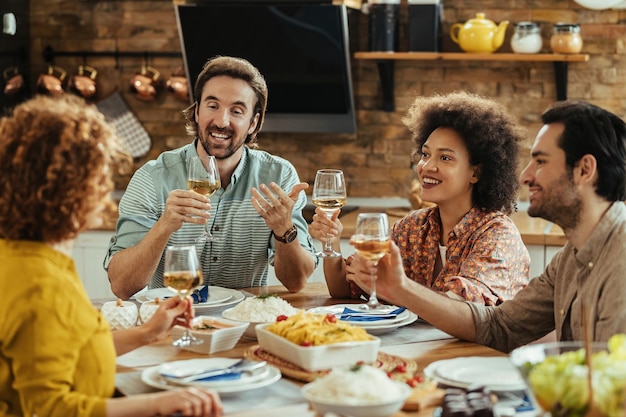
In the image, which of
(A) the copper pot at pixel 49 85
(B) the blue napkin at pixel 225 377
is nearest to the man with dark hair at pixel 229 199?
(B) the blue napkin at pixel 225 377

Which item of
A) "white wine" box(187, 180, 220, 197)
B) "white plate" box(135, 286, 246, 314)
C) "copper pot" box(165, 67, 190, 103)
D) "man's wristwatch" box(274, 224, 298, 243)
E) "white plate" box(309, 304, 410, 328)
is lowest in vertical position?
"white plate" box(309, 304, 410, 328)

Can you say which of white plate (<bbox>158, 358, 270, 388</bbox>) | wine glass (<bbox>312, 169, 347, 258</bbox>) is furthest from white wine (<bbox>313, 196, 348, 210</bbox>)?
white plate (<bbox>158, 358, 270, 388</bbox>)

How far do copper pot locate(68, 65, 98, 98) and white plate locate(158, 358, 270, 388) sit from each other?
11.2 feet

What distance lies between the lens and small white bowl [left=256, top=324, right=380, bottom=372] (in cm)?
193

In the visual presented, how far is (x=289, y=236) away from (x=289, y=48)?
6.30 ft

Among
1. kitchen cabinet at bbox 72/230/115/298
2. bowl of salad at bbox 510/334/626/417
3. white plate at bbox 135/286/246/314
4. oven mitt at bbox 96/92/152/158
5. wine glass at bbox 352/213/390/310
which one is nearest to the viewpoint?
bowl of salad at bbox 510/334/626/417

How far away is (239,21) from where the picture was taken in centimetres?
471

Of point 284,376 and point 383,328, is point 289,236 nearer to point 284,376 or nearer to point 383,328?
point 383,328

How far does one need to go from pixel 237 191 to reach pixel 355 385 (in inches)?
68.6

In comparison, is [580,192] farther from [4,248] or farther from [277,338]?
[4,248]

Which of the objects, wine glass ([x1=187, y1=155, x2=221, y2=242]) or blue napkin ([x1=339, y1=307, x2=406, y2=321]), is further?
wine glass ([x1=187, y1=155, x2=221, y2=242])

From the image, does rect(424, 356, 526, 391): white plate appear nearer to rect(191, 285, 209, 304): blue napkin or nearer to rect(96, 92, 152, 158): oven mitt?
rect(191, 285, 209, 304): blue napkin

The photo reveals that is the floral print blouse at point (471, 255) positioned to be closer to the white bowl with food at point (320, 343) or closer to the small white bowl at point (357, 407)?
the white bowl with food at point (320, 343)

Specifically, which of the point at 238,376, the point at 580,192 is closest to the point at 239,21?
the point at 580,192
